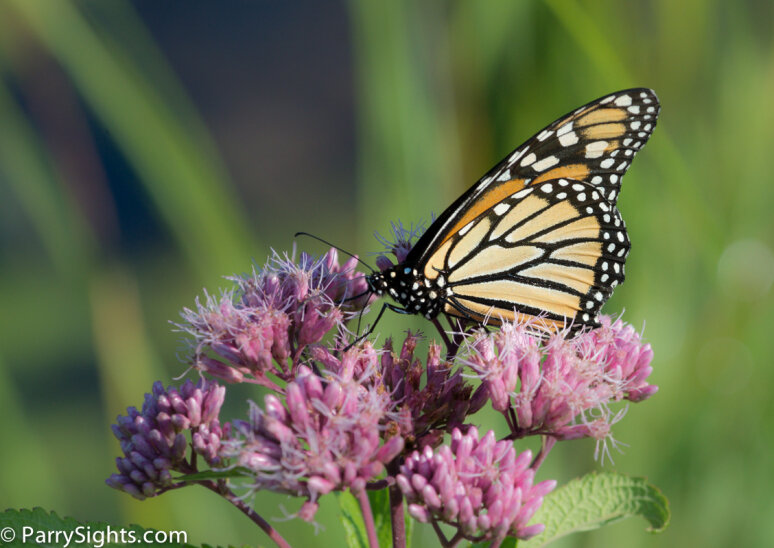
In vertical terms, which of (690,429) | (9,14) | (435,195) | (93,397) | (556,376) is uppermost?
(9,14)

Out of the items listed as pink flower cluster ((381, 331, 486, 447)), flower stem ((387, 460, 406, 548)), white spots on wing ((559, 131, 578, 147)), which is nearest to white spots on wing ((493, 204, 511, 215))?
white spots on wing ((559, 131, 578, 147))

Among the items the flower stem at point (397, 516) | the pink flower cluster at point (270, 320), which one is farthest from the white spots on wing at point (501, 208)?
the flower stem at point (397, 516)

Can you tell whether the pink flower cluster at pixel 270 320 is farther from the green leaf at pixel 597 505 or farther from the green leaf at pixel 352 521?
the green leaf at pixel 597 505

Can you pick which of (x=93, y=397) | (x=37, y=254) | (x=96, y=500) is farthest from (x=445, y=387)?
(x=37, y=254)

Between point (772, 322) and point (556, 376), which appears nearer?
point (556, 376)

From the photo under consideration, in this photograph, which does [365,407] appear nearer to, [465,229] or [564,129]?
[465,229]

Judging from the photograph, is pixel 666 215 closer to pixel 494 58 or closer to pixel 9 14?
pixel 494 58

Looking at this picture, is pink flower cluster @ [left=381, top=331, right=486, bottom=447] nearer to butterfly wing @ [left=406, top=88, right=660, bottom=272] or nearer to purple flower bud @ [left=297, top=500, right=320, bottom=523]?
purple flower bud @ [left=297, top=500, right=320, bottom=523]
